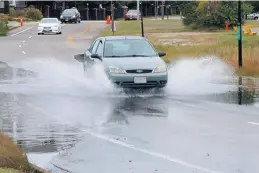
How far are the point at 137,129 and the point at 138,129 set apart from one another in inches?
0.7

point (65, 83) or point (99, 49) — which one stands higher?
point (99, 49)

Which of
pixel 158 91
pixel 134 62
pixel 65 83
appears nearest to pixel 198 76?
pixel 158 91

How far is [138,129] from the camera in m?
11.8

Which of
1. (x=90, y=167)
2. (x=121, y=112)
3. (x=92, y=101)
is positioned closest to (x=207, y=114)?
(x=121, y=112)

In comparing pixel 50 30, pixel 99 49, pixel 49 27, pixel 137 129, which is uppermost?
pixel 99 49

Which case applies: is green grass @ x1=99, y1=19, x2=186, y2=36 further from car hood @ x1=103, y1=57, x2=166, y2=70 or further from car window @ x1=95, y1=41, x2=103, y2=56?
car hood @ x1=103, y1=57, x2=166, y2=70

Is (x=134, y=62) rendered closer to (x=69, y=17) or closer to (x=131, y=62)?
(x=131, y=62)

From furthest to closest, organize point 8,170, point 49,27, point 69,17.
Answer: point 69,17 < point 49,27 < point 8,170

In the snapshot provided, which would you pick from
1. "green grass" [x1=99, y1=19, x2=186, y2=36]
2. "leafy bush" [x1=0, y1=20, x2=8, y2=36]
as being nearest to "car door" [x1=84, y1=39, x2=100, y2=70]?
"green grass" [x1=99, y1=19, x2=186, y2=36]

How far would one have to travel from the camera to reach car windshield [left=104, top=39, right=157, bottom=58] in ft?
59.7

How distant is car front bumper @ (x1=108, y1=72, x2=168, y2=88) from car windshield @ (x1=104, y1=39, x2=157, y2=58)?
4.53 ft

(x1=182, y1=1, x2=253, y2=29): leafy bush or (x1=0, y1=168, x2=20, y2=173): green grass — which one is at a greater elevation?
(x1=0, y1=168, x2=20, y2=173): green grass

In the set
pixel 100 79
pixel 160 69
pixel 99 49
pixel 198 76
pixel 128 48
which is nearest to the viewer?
pixel 160 69

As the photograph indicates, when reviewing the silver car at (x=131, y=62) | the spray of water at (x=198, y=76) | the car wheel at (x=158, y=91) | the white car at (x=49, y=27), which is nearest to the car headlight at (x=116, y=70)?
the silver car at (x=131, y=62)
